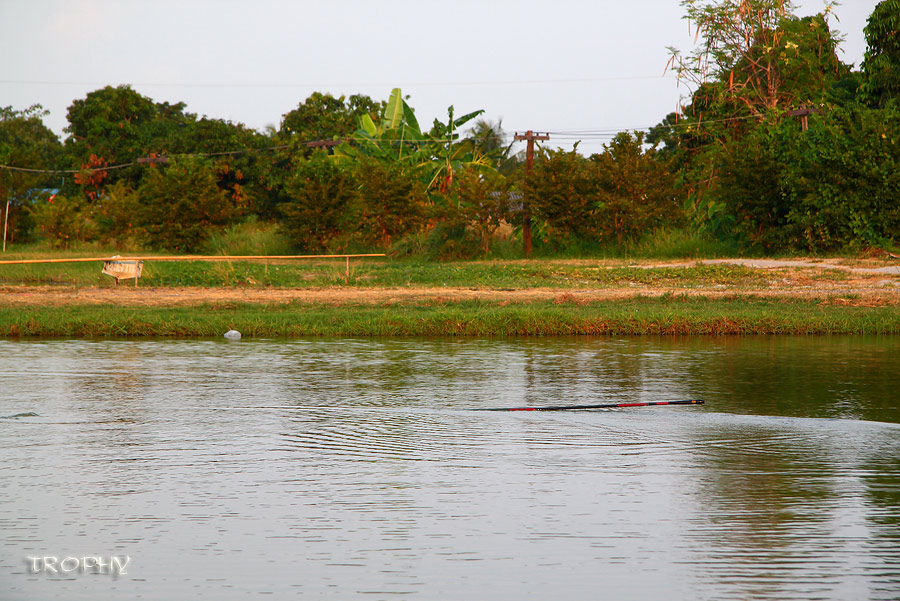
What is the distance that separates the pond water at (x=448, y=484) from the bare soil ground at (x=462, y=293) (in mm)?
7322

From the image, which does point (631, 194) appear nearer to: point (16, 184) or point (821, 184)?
point (821, 184)

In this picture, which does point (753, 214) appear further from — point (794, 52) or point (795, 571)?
point (795, 571)

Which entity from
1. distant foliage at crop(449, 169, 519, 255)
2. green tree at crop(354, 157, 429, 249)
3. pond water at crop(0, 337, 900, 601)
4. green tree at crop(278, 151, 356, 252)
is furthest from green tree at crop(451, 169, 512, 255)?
pond water at crop(0, 337, 900, 601)

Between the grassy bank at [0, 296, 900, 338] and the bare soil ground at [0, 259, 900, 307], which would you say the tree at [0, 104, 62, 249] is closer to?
the bare soil ground at [0, 259, 900, 307]

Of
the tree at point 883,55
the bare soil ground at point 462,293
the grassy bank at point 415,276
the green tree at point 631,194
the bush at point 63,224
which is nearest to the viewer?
the bare soil ground at point 462,293

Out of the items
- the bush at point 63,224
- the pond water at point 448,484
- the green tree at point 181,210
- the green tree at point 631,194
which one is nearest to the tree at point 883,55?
the green tree at point 631,194

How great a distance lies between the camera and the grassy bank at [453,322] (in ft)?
49.2

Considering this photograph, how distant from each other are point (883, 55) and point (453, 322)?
21.0m

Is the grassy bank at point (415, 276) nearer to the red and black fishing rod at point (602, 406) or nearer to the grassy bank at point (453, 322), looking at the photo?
the grassy bank at point (453, 322)

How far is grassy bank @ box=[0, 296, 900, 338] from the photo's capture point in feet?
49.2

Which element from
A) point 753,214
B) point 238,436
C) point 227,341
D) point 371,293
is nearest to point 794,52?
point 753,214

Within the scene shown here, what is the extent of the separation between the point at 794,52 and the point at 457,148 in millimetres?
14174

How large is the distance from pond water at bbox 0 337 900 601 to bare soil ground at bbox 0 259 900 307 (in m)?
7.32

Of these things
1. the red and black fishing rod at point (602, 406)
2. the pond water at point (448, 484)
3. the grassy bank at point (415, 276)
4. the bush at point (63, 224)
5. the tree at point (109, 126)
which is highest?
the tree at point (109, 126)
